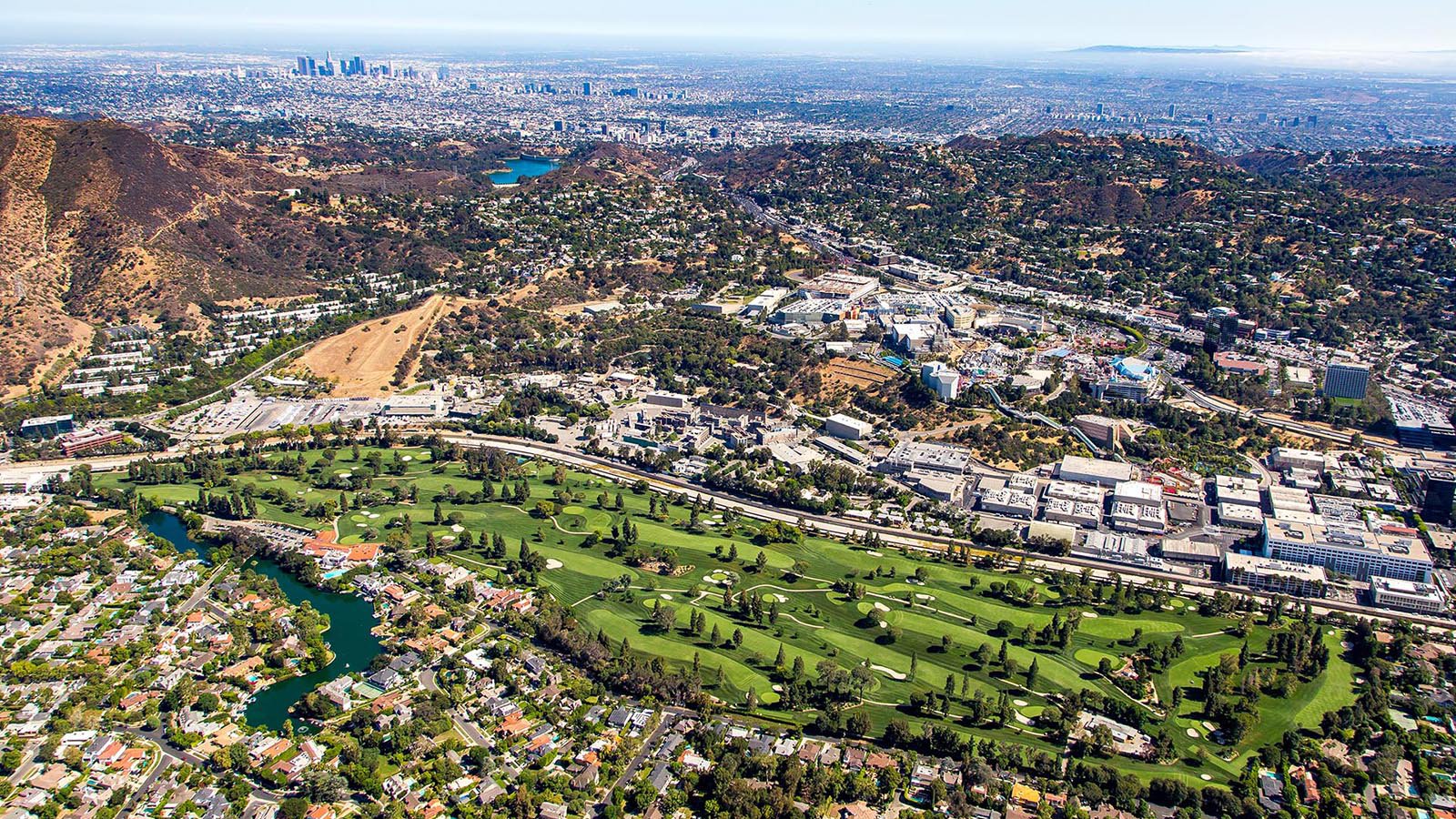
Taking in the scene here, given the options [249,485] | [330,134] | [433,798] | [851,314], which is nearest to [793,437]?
[851,314]

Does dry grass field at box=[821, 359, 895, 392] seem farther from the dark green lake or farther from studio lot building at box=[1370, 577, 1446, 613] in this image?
the dark green lake

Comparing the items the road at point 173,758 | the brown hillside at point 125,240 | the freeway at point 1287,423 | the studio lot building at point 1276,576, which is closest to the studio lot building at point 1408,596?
the studio lot building at point 1276,576

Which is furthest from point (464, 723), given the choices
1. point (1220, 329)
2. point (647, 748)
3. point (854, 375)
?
point (1220, 329)

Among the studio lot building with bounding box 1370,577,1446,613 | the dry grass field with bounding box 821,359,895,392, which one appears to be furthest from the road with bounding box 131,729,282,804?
the dry grass field with bounding box 821,359,895,392

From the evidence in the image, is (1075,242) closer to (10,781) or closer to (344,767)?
(344,767)

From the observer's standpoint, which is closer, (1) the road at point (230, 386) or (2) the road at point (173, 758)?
(2) the road at point (173, 758)

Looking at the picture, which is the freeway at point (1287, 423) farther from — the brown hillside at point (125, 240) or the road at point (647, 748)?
the brown hillside at point (125, 240)

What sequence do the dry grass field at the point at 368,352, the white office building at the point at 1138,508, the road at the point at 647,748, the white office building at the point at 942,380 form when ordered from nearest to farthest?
the road at the point at 647,748 → the white office building at the point at 1138,508 → the white office building at the point at 942,380 → the dry grass field at the point at 368,352
